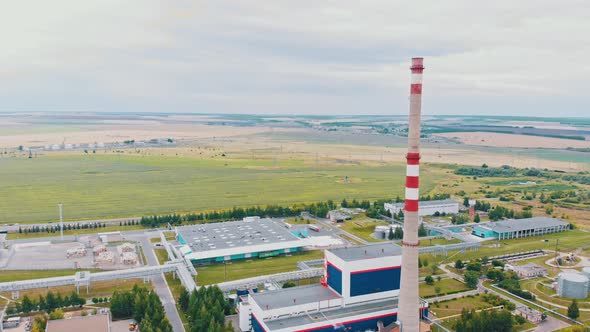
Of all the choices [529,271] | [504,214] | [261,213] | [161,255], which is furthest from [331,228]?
[504,214]

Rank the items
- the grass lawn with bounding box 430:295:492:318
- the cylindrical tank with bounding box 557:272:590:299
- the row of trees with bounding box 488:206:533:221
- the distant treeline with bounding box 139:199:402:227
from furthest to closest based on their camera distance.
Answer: the row of trees with bounding box 488:206:533:221 → the distant treeline with bounding box 139:199:402:227 → the cylindrical tank with bounding box 557:272:590:299 → the grass lawn with bounding box 430:295:492:318

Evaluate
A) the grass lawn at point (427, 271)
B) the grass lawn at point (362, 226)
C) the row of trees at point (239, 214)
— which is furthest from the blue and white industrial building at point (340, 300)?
the row of trees at point (239, 214)

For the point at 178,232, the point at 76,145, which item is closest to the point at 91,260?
the point at 178,232

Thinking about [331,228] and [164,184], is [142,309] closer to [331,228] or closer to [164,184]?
[331,228]

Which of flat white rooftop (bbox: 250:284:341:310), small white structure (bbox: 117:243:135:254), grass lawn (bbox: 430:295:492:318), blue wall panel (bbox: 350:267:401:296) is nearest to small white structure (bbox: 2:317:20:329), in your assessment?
small white structure (bbox: 117:243:135:254)

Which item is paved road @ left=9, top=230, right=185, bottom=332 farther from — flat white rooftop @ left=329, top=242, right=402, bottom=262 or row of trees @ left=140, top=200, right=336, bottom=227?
flat white rooftop @ left=329, top=242, right=402, bottom=262

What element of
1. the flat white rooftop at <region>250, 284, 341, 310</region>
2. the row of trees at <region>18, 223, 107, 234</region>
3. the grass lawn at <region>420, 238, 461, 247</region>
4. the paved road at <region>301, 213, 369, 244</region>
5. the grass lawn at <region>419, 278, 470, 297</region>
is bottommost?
the grass lawn at <region>419, 278, 470, 297</region>
